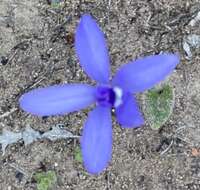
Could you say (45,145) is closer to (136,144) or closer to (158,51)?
(136,144)

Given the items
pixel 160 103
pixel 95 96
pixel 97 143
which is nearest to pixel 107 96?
pixel 95 96

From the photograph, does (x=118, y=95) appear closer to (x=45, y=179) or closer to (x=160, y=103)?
(x=160, y=103)

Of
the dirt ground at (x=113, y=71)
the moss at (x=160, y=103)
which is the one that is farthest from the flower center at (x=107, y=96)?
the dirt ground at (x=113, y=71)

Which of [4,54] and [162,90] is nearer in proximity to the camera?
[162,90]

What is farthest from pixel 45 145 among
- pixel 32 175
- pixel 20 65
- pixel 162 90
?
pixel 162 90

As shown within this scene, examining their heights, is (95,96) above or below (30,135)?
above

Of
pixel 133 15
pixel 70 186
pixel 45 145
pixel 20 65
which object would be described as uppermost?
pixel 133 15
